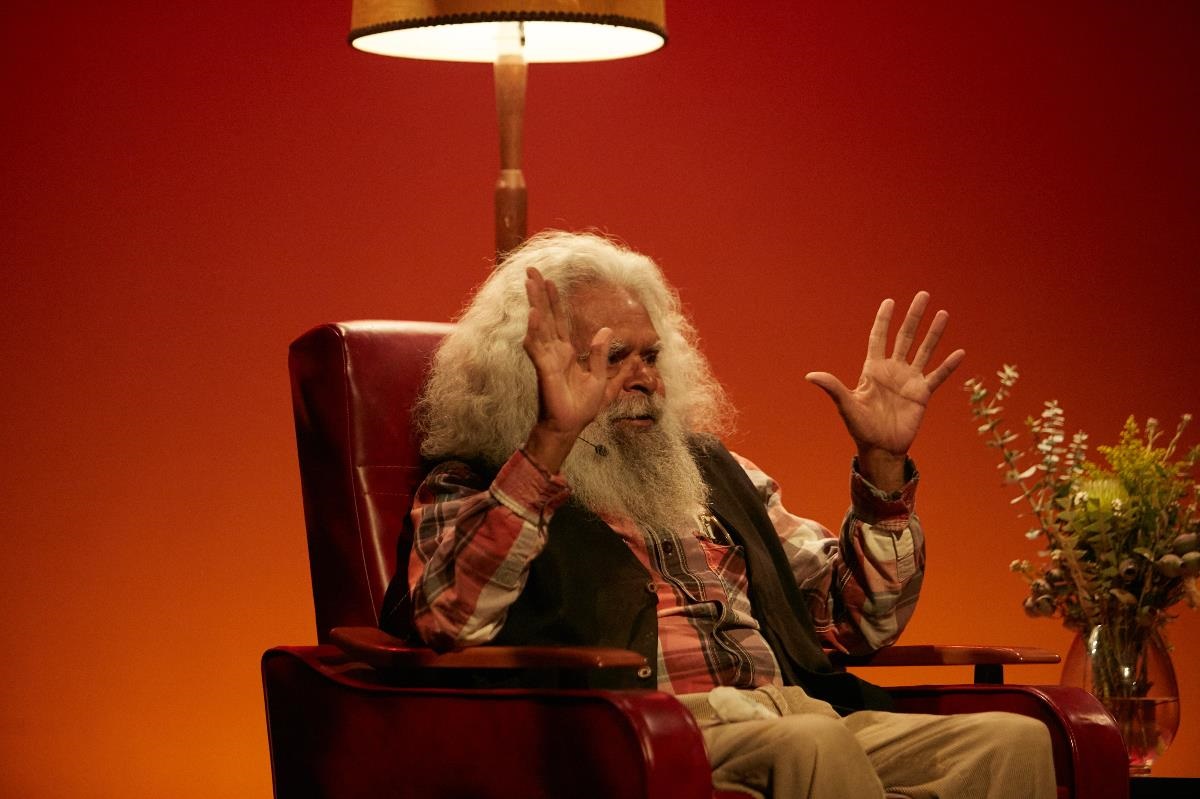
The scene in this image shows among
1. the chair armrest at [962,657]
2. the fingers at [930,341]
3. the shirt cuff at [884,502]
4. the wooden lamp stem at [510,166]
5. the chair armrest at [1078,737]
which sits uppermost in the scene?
the wooden lamp stem at [510,166]

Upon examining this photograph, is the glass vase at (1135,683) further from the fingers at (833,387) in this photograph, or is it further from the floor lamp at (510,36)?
the floor lamp at (510,36)

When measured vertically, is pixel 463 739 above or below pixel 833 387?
below

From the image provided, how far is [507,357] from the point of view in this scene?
2758mm

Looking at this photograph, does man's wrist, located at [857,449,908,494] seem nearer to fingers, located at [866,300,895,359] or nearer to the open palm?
the open palm

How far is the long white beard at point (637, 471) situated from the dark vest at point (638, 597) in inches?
2.2

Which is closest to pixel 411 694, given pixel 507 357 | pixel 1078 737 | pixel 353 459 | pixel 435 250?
pixel 353 459

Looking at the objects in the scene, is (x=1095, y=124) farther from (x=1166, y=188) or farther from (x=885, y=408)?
(x=885, y=408)

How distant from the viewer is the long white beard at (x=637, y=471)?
8.86ft

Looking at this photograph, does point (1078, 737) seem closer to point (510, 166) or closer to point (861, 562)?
point (861, 562)

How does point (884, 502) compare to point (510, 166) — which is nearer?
point (884, 502)

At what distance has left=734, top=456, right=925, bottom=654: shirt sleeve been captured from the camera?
2723 mm

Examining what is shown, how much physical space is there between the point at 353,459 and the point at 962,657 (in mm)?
1063

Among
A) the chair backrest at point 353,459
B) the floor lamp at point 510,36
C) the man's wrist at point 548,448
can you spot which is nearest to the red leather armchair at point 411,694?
the chair backrest at point 353,459

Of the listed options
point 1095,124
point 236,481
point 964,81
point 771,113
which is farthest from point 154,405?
point 1095,124
